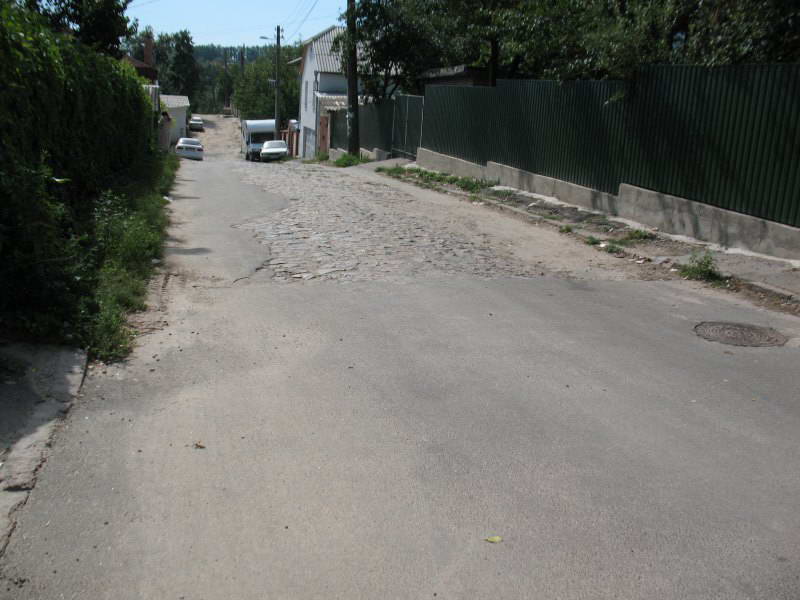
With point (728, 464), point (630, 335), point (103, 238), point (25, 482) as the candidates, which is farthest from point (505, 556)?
point (103, 238)

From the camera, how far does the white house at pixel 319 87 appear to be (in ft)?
147

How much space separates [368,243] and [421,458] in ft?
22.7

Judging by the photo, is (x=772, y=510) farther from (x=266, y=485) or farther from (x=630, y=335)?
(x=630, y=335)

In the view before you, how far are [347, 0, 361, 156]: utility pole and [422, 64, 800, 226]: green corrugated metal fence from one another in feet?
40.4

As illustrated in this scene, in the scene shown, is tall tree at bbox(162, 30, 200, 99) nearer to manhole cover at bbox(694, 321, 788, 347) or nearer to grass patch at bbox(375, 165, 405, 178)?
grass patch at bbox(375, 165, 405, 178)

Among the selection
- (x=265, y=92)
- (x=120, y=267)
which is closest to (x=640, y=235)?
(x=120, y=267)

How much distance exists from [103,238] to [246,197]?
304 inches

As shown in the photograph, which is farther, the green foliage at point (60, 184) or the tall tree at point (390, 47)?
the tall tree at point (390, 47)

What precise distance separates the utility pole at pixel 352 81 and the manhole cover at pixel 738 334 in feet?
80.2

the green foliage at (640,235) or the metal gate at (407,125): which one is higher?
the metal gate at (407,125)

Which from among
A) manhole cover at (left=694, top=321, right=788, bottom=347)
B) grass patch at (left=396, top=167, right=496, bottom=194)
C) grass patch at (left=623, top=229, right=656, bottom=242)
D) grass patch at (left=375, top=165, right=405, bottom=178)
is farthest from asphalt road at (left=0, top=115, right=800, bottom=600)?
grass patch at (left=375, top=165, right=405, bottom=178)

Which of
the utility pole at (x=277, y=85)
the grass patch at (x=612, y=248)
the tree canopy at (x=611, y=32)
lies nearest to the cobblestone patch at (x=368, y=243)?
the grass patch at (x=612, y=248)

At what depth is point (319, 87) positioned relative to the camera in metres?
47.7

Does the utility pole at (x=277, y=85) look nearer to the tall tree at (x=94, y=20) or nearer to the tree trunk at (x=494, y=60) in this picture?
the tree trunk at (x=494, y=60)
